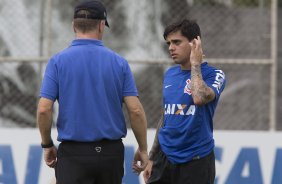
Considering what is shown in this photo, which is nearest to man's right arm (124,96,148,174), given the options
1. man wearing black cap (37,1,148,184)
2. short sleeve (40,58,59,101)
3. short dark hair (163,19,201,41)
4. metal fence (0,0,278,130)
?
man wearing black cap (37,1,148,184)

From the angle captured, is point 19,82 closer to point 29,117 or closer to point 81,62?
point 29,117

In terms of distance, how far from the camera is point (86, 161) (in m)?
5.40

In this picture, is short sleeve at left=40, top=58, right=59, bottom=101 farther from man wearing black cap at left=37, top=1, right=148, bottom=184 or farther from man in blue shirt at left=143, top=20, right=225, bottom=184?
man in blue shirt at left=143, top=20, right=225, bottom=184

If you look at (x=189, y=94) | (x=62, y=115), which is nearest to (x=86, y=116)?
(x=62, y=115)

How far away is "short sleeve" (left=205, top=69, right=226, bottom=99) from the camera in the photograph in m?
5.75

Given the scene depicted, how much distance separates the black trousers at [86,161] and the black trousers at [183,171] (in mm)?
596

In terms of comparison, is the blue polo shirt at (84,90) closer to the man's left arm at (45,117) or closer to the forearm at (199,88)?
the man's left arm at (45,117)

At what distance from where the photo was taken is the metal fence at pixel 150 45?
31.1ft

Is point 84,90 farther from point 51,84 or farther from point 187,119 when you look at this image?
point 187,119

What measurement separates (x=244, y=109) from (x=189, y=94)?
4.08 meters

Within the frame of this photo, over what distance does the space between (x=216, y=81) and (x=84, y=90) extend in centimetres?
97

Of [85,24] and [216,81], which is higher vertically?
[85,24]

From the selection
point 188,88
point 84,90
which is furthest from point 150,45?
point 84,90

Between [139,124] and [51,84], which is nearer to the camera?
[51,84]
